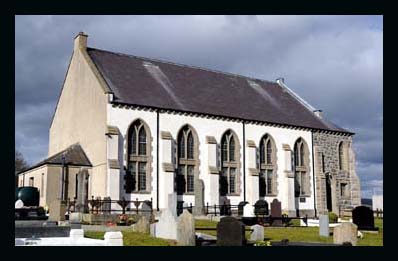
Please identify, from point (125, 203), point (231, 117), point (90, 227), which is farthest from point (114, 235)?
point (231, 117)

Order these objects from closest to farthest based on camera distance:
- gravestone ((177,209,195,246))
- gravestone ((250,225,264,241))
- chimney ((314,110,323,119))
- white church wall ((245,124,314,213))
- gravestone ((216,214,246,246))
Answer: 1. gravestone ((216,214,246,246))
2. gravestone ((177,209,195,246))
3. gravestone ((250,225,264,241))
4. white church wall ((245,124,314,213))
5. chimney ((314,110,323,119))

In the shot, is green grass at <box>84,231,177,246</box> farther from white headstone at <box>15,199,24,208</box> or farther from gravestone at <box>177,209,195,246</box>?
white headstone at <box>15,199,24,208</box>

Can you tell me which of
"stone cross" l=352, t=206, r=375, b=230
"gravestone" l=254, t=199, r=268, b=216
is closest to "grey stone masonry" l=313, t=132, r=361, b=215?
"gravestone" l=254, t=199, r=268, b=216

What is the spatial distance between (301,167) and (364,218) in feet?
59.3

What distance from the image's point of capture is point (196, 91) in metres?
42.7

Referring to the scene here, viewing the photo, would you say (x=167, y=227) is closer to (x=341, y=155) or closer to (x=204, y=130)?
(x=204, y=130)

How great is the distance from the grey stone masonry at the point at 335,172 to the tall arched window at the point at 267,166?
5.18m

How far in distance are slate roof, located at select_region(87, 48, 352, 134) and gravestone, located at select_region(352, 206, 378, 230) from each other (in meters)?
15.7

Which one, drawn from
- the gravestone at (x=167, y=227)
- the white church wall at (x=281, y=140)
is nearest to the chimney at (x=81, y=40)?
the white church wall at (x=281, y=140)

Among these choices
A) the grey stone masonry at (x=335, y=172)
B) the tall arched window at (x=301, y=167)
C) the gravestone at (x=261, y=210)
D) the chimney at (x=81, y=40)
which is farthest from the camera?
the grey stone masonry at (x=335, y=172)

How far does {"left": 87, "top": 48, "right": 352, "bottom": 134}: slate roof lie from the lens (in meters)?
38.5

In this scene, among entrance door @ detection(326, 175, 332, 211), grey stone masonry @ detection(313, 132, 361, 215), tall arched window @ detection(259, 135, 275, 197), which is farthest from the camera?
entrance door @ detection(326, 175, 332, 211)

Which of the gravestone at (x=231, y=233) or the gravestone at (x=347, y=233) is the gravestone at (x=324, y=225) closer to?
the gravestone at (x=347, y=233)

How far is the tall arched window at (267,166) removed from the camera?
4284cm
